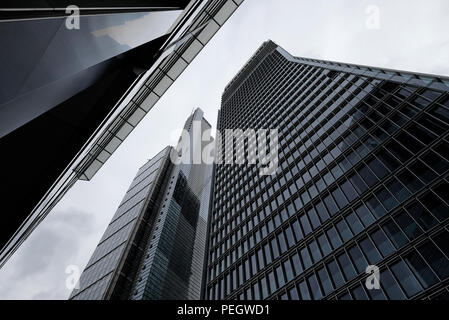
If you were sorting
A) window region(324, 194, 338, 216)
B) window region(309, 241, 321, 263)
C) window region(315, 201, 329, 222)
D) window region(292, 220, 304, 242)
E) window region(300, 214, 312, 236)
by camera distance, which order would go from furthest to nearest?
window region(292, 220, 304, 242) → window region(300, 214, 312, 236) → window region(315, 201, 329, 222) → window region(324, 194, 338, 216) → window region(309, 241, 321, 263)

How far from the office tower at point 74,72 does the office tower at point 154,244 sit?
71.2m

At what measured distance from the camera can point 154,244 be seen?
301ft

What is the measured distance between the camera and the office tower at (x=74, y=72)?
3.74m

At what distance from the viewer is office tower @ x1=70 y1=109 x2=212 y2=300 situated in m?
81.1

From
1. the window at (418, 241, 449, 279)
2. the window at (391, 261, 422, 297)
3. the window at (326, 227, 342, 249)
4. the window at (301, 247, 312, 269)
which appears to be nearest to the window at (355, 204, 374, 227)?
the window at (326, 227, 342, 249)

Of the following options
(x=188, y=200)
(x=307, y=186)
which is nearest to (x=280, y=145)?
(x=307, y=186)

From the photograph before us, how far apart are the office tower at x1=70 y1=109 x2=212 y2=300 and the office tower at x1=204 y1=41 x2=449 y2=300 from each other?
1413 inches

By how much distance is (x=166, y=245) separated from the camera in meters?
96.1

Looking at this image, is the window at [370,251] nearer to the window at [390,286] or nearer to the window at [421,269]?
the window at [390,286]

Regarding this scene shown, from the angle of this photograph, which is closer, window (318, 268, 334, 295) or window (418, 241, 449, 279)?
window (418, 241, 449, 279)

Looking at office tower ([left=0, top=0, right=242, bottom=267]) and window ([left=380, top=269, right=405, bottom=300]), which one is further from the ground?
window ([left=380, top=269, right=405, bottom=300])

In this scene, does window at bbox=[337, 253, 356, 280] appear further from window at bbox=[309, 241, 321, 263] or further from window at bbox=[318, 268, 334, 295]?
window at bbox=[309, 241, 321, 263]

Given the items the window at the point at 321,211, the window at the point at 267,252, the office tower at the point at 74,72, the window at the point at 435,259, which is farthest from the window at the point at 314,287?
the office tower at the point at 74,72
